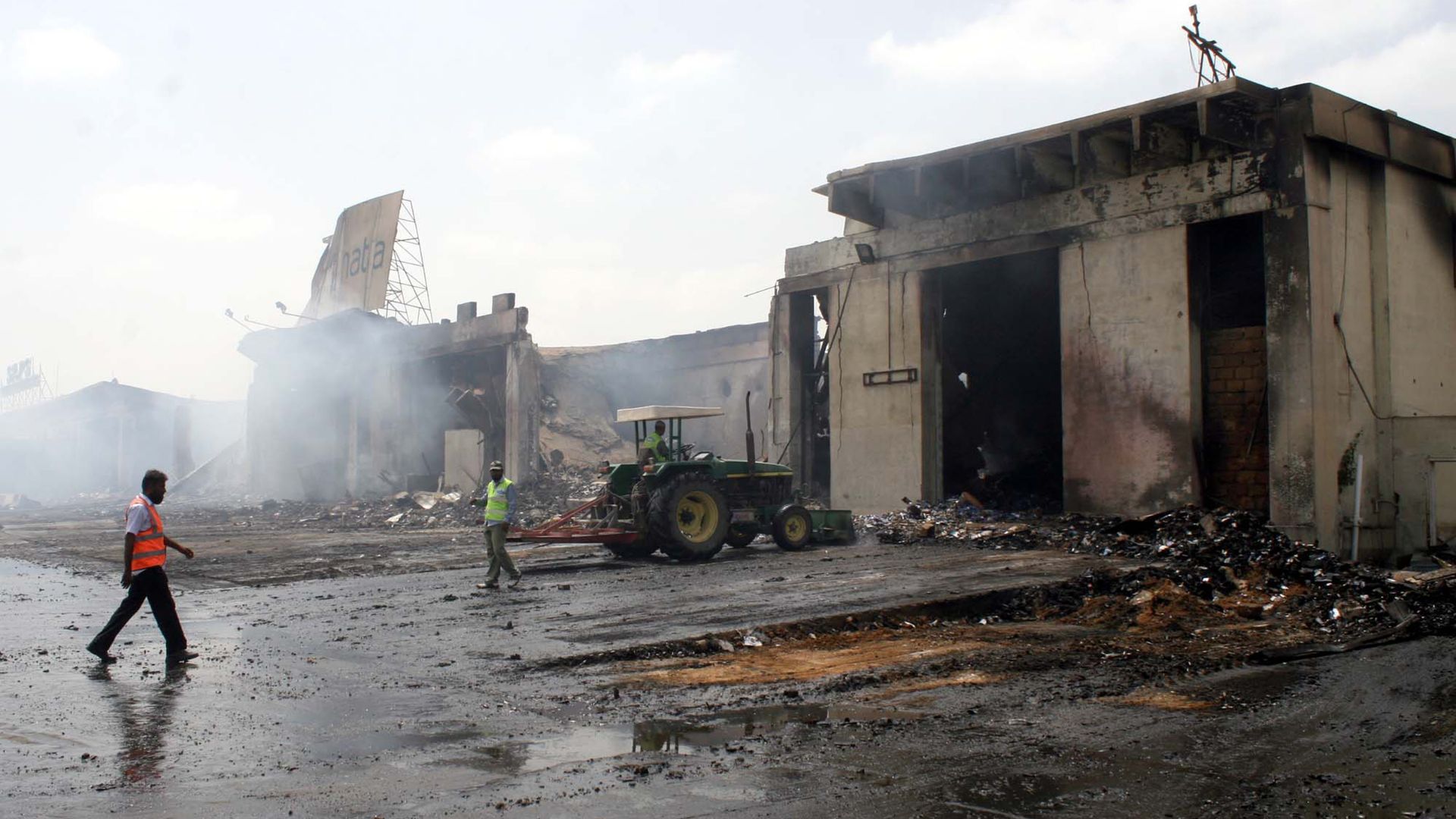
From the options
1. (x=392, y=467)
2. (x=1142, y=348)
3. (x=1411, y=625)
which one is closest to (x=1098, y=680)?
(x=1411, y=625)

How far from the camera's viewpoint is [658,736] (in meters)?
5.55

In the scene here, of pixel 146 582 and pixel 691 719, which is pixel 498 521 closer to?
pixel 146 582

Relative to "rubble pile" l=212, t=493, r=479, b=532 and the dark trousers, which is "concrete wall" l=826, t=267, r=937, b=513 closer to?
"rubble pile" l=212, t=493, r=479, b=532

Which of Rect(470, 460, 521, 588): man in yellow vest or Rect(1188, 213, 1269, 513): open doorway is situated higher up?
Rect(1188, 213, 1269, 513): open doorway

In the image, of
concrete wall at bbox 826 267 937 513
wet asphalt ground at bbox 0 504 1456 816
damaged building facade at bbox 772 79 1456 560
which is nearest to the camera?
wet asphalt ground at bbox 0 504 1456 816

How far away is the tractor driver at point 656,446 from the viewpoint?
14172mm

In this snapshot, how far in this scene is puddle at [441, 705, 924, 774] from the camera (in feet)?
16.8

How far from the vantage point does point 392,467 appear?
108 feet

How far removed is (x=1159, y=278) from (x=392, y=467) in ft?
78.5

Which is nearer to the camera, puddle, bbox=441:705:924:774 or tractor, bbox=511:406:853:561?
puddle, bbox=441:705:924:774

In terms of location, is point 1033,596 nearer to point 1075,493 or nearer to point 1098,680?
point 1098,680

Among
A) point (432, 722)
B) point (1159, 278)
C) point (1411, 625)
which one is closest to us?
point (432, 722)

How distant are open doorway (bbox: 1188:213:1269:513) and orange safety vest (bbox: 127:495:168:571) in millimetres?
12689

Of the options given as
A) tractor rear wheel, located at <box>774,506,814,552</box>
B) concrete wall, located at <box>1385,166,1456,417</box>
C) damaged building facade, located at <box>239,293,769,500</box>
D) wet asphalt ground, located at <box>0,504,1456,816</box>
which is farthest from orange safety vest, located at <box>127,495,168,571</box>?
damaged building facade, located at <box>239,293,769,500</box>
